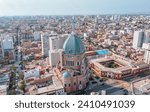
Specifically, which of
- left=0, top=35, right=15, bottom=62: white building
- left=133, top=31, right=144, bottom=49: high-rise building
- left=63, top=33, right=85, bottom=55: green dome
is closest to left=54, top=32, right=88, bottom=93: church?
left=63, top=33, right=85, bottom=55: green dome

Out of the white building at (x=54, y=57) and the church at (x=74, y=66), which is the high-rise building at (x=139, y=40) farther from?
the church at (x=74, y=66)

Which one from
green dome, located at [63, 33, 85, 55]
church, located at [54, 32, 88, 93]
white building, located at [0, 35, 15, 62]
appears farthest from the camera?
white building, located at [0, 35, 15, 62]

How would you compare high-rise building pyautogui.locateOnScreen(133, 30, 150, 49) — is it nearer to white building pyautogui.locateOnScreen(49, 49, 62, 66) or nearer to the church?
white building pyautogui.locateOnScreen(49, 49, 62, 66)

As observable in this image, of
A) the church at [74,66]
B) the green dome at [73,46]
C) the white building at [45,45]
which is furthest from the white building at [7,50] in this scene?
the green dome at [73,46]

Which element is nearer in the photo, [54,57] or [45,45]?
[54,57]

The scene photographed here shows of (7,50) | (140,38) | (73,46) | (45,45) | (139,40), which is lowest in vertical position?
Answer: (7,50)

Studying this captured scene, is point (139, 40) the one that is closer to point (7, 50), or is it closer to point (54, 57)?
point (54, 57)

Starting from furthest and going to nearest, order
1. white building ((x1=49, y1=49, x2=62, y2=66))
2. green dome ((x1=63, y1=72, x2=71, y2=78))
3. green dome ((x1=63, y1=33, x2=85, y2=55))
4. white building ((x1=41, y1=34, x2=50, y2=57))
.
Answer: white building ((x1=41, y1=34, x2=50, y2=57)) → white building ((x1=49, y1=49, x2=62, y2=66)) → green dome ((x1=63, y1=33, x2=85, y2=55)) → green dome ((x1=63, y1=72, x2=71, y2=78))

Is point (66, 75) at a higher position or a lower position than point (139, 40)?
lower

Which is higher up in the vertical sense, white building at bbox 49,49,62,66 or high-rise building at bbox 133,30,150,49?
high-rise building at bbox 133,30,150,49

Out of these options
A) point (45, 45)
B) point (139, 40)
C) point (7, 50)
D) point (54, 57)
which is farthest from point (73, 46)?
point (139, 40)

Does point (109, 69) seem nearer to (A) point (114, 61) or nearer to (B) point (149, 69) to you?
(A) point (114, 61)

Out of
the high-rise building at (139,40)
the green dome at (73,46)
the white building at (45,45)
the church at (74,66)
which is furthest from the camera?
the high-rise building at (139,40)
